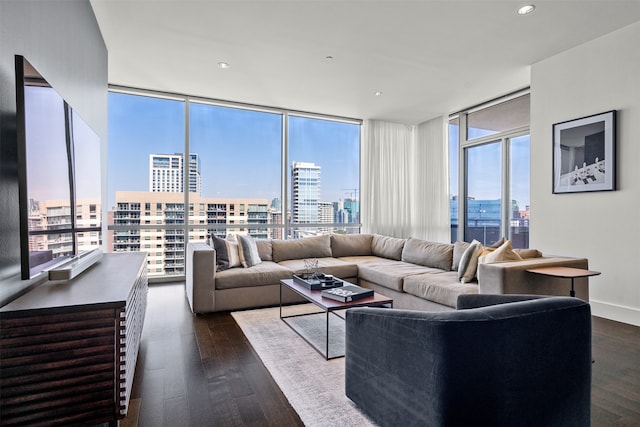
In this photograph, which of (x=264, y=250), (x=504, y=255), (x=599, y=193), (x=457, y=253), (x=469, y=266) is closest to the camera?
(x=504, y=255)

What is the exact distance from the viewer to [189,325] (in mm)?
3184

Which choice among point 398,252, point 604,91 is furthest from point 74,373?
point 604,91

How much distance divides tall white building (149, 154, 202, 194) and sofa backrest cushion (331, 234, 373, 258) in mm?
2226

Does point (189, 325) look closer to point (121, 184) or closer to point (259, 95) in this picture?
point (121, 184)

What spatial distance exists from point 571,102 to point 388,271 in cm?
260

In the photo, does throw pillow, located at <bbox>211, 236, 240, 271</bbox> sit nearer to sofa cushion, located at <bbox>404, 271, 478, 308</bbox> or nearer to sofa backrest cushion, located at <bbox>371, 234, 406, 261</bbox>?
sofa cushion, located at <bbox>404, 271, 478, 308</bbox>

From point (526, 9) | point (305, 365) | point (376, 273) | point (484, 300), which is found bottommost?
point (305, 365)

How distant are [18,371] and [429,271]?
3.37 m

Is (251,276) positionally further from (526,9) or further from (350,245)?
(526,9)

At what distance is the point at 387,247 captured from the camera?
4.94 metres

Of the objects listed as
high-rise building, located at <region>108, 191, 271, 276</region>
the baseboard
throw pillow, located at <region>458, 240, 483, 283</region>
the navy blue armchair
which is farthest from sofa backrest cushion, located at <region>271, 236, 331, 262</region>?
the navy blue armchair

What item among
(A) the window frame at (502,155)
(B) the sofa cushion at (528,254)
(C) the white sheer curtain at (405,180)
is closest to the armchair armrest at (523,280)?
(B) the sofa cushion at (528,254)

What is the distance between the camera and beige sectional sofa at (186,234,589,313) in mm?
2758

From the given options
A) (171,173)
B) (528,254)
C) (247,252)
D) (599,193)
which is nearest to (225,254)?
(247,252)
